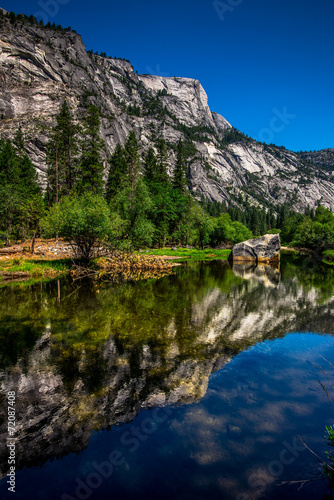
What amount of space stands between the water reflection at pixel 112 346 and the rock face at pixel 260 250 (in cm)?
2827

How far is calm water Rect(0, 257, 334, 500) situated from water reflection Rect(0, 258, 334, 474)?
4 cm

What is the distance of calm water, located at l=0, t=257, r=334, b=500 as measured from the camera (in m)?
4.34

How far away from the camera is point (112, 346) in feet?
30.2

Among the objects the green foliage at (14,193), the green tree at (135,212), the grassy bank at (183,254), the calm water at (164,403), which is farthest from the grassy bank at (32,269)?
the grassy bank at (183,254)

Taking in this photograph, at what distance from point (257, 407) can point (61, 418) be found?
4.59 metres

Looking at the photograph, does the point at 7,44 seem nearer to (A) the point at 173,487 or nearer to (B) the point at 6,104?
(B) the point at 6,104

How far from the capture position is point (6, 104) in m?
108

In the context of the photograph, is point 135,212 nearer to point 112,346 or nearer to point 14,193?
point 14,193

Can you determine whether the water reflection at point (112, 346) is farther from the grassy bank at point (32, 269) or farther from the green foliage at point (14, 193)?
the green foliage at point (14, 193)


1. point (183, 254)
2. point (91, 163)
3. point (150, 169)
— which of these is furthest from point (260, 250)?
point (91, 163)

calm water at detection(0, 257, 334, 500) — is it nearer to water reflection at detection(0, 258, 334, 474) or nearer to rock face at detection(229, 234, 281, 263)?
water reflection at detection(0, 258, 334, 474)

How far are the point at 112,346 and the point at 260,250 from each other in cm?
4205

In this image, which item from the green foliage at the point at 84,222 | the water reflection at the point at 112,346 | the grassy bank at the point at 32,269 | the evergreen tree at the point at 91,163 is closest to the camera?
the water reflection at the point at 112,346

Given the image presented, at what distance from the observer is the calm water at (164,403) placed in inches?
171
